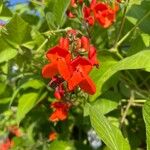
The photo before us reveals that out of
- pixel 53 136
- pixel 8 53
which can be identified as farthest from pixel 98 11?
pixel 53 136

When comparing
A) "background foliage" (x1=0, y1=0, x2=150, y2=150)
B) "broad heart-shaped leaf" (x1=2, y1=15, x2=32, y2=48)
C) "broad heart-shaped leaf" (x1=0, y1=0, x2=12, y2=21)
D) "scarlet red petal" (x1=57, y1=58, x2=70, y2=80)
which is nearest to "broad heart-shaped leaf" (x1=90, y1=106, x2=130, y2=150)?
"background foliage" (x1=0, y1=0, x2=150, y2=150)

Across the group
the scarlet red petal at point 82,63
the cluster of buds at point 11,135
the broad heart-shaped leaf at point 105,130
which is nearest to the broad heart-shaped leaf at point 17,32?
the scarlet red petal at point 82,63

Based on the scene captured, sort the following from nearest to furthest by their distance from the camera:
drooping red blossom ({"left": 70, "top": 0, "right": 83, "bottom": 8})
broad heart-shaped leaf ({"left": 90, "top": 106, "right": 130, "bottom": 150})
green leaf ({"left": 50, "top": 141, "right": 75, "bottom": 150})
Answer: broad heart-shaped leaf ({"left": 90, "top": 106, "right": 130, "bottom": 150}) → drooping red blossom ({"left": 70, "top": 0, "right": 83, "bottom": 8}) → green leaf ({"left": 50, "top": 141, "right": 75, "bottom": 150})

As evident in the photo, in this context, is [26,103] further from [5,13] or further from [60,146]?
[5,13]

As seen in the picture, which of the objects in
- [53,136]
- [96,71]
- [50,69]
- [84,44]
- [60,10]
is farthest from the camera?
[53,136]

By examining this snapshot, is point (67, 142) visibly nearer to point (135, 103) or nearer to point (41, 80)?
point (41, 80)

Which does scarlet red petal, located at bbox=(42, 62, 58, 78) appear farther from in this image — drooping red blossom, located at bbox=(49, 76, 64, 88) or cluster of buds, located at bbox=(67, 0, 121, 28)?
cluster of buds, located at bbox=(67, 0, 121, 28)

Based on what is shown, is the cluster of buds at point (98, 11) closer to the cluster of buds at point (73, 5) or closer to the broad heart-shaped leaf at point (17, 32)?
the cluster of buds at point (73, 5)
